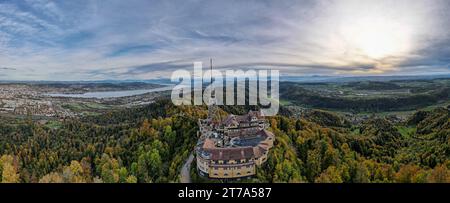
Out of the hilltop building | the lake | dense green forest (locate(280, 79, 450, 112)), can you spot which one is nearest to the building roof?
the hilltop building

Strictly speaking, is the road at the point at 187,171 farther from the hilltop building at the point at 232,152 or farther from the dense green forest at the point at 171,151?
the hilltop building at the point at 232,152

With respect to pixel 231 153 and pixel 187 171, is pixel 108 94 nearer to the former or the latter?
pixel 187 171

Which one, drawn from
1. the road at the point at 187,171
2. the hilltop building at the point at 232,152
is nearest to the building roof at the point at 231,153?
the hilltop building at the point at 232,152

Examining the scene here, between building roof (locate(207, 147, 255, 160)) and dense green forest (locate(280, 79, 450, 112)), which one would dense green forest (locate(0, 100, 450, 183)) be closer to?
building roof (locate(207, 147, 255, 160))

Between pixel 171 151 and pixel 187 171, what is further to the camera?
pixel 171 151

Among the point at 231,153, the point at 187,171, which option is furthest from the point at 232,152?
the point at 187,171
